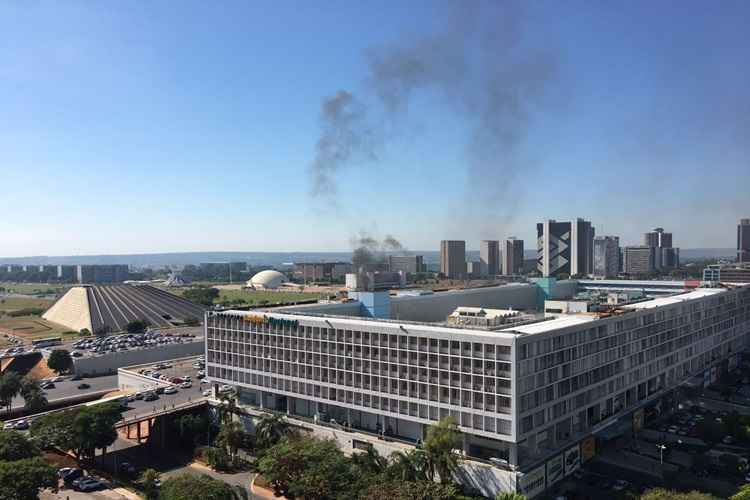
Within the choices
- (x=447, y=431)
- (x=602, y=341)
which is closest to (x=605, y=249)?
(x=602, y=341)

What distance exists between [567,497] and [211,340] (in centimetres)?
2869

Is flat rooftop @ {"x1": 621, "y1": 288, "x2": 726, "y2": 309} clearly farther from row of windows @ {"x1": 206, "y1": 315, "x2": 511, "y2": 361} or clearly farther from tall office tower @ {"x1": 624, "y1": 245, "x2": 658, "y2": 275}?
tall office tower @ {"x1": 624, "y1": 245, "x2": 658, "y2": 275}

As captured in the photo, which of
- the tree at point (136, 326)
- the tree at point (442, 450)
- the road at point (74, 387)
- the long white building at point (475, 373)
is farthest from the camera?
the tree at point (136, 326)

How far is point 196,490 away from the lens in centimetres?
2602

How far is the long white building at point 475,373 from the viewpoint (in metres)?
30.5

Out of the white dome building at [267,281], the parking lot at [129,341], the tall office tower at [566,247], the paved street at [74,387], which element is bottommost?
the paved street at [74,387]

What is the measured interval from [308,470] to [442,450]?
7.13m

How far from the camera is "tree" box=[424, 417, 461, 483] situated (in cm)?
2873

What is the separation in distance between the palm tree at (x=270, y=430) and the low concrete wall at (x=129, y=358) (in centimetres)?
3443

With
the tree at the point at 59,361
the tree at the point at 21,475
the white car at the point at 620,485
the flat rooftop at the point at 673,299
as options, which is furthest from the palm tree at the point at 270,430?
the tree at the point at 59,361

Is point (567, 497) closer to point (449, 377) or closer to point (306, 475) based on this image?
point (449, 377)

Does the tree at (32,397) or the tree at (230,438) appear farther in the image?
the tree at (32,397)

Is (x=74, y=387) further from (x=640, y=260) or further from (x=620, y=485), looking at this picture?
(x=640, y=260)

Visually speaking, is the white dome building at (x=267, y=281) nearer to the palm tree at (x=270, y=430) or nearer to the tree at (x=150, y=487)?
the palm tree at (x=270, y=430)
